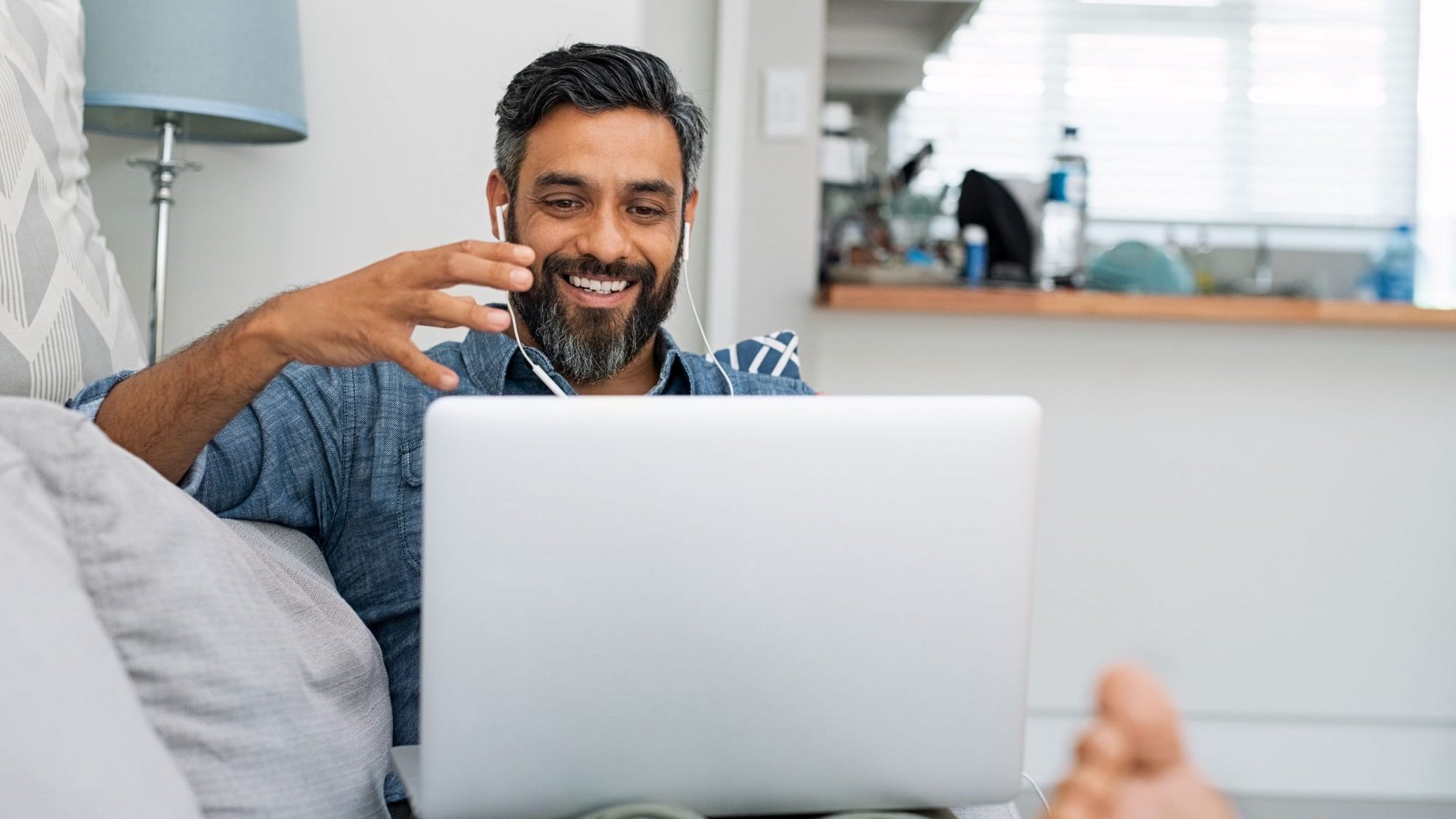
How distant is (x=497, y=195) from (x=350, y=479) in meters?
0.40

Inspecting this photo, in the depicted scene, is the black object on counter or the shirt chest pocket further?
the black object on counter

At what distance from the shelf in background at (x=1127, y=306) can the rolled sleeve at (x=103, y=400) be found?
1.40 metres

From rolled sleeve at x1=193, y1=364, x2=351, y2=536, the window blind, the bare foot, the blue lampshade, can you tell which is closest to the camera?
the bare foot

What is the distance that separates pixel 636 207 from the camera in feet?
4.58

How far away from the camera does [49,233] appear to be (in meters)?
1.09

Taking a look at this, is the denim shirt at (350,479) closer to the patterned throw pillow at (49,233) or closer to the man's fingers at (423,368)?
the patterned throw pillow at (49,233)

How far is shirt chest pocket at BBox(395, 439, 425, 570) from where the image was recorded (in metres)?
1.20

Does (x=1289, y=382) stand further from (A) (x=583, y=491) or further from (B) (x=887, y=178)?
(A) (x=583, y=491)

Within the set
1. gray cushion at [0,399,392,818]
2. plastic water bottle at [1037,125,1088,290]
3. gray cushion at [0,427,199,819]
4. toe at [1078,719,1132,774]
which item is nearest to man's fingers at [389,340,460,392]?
gray cushion at [0,399,392,818]

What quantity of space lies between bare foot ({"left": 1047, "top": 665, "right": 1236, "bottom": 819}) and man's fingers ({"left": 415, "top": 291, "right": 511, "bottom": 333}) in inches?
22.6

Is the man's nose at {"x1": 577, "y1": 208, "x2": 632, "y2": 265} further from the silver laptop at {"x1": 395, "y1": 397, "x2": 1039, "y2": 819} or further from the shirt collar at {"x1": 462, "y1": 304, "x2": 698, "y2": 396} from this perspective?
the silver laptop at {"x1": 395, "y1": 397, "x2": 1039, "y2": 819}

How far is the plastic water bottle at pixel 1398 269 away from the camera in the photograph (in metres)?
2.80

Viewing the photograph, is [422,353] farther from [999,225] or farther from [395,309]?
[999,225]

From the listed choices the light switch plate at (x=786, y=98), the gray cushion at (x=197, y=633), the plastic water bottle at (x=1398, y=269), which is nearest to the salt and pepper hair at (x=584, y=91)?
the gray cushion at (x=197, y=633)
